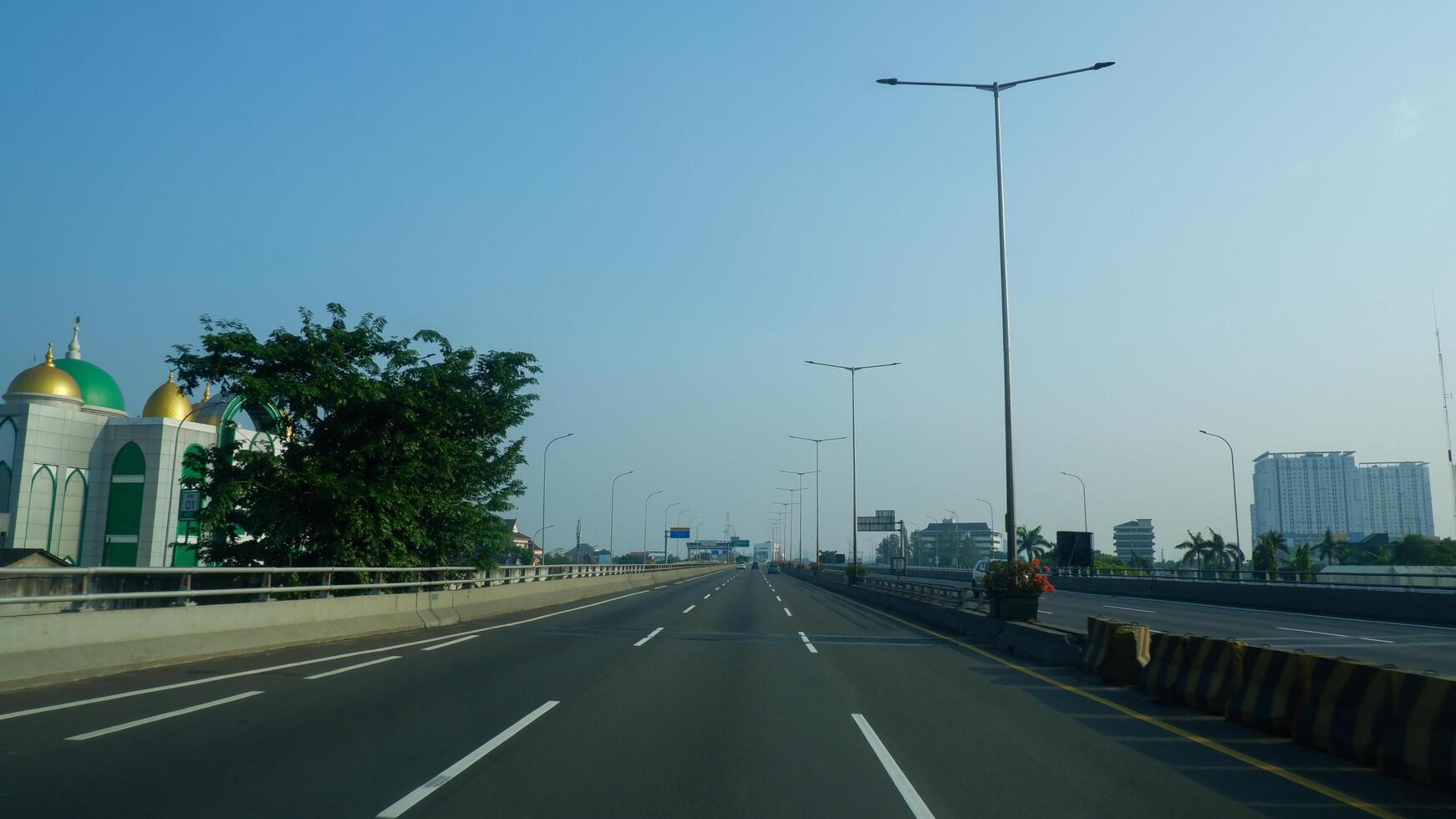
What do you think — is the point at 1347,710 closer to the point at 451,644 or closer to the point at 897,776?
the point at 897,776

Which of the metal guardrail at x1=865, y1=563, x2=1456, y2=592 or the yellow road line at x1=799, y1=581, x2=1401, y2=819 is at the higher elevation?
the metal guardrail at x1=865, y1=563, x2=1456, y2=592

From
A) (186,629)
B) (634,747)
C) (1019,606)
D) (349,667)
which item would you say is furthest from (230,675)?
(1019,606)

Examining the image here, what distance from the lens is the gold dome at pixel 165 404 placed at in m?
66.3

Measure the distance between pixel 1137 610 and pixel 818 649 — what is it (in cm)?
1932

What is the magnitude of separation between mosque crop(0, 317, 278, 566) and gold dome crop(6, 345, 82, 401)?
5 centimetres

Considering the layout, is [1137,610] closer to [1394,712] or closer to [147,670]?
[1394,712]

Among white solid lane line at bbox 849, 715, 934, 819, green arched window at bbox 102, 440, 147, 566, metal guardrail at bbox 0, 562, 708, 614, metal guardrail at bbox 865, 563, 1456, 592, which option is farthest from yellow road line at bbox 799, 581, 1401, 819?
green arched window at bbox 102, 440, 147, 566

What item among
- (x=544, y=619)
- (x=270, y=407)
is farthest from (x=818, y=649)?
(x=270, y=407)

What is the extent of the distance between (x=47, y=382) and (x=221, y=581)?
47.8 m

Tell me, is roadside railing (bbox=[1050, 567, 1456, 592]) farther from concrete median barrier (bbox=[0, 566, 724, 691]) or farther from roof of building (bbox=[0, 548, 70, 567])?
roof of building (bbox=[0, 548, 70, 567])

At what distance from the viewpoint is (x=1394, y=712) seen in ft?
27.0

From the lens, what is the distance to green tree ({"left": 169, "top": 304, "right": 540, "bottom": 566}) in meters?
24.6

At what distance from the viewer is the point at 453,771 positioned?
762 centimetres

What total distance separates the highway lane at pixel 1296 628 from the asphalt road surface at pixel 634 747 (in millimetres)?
6837
